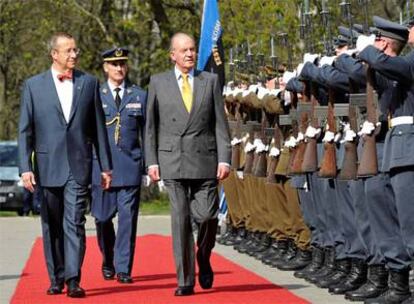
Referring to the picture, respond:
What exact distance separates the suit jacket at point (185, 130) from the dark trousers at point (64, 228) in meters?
0.65

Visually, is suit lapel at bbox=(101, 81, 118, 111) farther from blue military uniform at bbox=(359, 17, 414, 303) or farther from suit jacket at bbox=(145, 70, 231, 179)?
blue military uniform at bbox=(359, 17, 414, 303)

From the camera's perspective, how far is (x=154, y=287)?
13211mm

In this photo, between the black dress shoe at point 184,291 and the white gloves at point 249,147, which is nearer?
the black dress shoe at point 184,291

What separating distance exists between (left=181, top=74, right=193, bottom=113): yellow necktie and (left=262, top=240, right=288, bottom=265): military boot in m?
3.23

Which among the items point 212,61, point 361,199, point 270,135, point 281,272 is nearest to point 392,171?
point 361,199

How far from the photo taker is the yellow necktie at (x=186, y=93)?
1254 cm

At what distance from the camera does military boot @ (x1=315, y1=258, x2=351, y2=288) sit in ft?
42.1

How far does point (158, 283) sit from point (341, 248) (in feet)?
5.77

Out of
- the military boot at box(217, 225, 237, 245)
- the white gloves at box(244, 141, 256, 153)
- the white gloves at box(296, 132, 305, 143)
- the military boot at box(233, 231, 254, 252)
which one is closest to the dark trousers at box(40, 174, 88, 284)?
the white gloves at box(296, 132, 305, 143)

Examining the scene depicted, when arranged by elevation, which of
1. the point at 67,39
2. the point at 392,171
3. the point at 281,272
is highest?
the point at 67,39

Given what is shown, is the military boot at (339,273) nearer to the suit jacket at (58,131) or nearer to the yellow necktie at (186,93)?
the yellow necktie at (186,93)

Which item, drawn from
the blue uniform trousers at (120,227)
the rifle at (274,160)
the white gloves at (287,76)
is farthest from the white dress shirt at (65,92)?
the rifle at (274,160)

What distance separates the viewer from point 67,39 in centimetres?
1259

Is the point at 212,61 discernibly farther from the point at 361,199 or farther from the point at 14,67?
the point at 14,67
